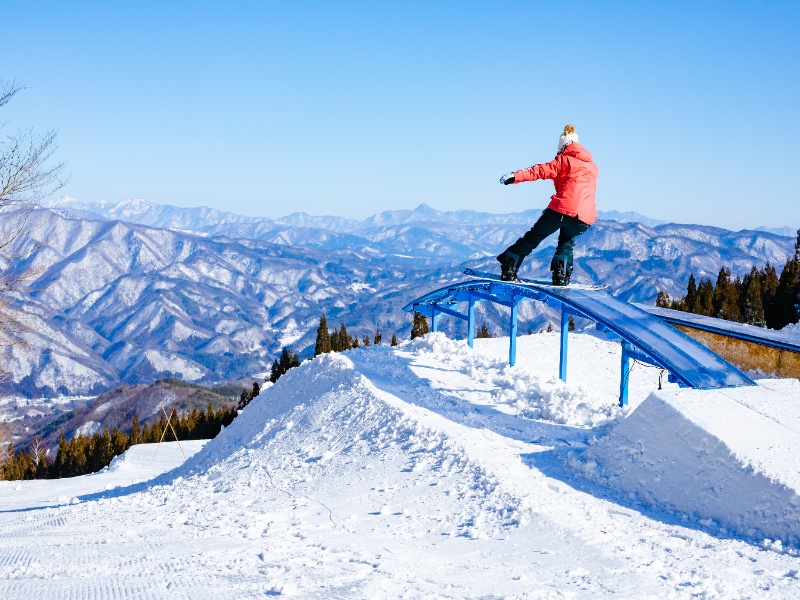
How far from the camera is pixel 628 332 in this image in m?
11.4

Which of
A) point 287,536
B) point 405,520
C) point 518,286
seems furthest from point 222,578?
point 518,286

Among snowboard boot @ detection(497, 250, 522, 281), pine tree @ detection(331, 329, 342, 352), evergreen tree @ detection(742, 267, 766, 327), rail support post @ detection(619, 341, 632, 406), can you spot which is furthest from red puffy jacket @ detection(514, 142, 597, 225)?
pine tree @ detection(331, 329, 342, 352)

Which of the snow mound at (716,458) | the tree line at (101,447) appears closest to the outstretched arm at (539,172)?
the snow mound at (716,458)

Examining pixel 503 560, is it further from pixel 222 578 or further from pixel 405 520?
pixel 222 578

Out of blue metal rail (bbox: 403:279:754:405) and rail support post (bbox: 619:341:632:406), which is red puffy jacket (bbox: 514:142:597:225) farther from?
rail support post (bbox: 619:341:632:406)

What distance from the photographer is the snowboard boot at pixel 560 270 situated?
46.0 ft

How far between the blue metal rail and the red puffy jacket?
5.21 ft

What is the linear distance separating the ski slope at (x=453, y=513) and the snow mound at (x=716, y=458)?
2cm

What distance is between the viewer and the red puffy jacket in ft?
40.3

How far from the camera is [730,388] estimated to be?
8906 millimetres

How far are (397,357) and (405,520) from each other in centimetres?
874

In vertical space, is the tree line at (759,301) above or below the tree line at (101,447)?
above

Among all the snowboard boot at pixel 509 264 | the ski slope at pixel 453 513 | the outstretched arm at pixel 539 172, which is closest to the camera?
the ski slope at pixel 453 513

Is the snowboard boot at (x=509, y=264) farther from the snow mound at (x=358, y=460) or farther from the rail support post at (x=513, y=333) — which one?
the snow mound at (x=358, y=460)
